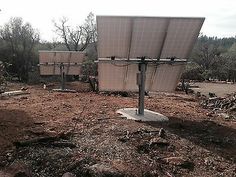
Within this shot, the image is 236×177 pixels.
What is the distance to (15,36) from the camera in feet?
122

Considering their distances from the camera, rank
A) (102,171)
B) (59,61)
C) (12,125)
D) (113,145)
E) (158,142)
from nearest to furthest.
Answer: (102,171) → (113,145) → (158,142) → (12,125) → (59,61)

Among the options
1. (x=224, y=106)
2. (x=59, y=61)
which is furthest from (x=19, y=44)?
(x=224, y=106)

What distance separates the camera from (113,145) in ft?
26.7

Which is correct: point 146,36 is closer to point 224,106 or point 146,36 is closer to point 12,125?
point 12,125

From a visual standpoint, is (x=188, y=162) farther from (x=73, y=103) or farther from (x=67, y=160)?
(x=73, y=103)

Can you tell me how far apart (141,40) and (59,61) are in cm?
1294

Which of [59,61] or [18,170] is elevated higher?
[59,61]

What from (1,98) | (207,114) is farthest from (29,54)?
(207,114)

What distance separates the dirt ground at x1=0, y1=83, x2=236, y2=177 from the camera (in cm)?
710

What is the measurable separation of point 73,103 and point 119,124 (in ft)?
16.2

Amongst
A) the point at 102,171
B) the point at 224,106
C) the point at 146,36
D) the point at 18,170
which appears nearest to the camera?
the point at 102,171

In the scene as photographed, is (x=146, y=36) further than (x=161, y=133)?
Yes

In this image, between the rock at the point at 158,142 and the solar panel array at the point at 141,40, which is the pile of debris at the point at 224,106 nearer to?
the solar panel array at the point at 141,40

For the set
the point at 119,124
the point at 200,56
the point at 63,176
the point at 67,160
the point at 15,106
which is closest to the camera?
the point at 63,176
